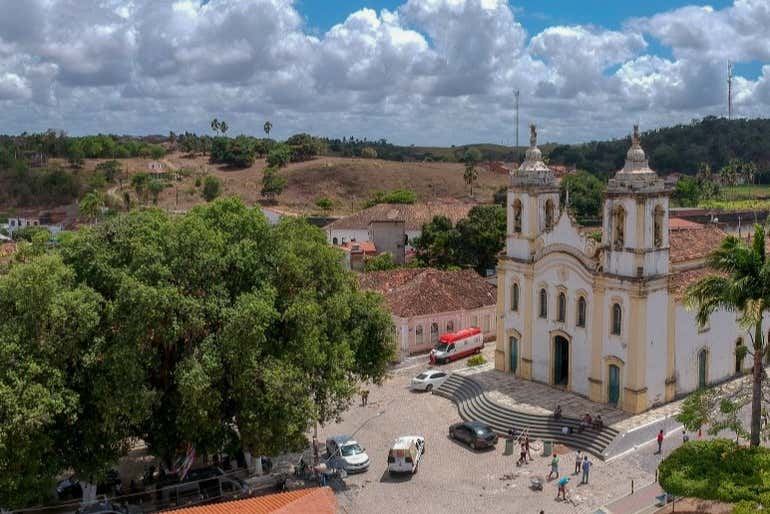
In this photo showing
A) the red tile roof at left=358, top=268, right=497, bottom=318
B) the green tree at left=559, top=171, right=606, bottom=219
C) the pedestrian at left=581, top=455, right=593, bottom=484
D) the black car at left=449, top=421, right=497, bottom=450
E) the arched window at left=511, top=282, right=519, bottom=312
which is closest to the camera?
the pedestrian at left=581, top=455, right=593, bottom=484

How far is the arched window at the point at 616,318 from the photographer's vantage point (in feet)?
97.7

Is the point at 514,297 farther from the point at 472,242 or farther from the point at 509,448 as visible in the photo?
the point at 472,242

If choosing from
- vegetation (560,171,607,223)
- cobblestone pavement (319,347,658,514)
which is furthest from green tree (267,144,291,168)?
cobblestone pavement (319,347,658,514)

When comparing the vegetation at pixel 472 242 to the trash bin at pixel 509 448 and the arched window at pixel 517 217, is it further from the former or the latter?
the trash bin at pixel 509 448

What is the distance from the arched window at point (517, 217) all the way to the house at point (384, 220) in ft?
111

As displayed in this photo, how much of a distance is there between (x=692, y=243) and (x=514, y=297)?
311 inches

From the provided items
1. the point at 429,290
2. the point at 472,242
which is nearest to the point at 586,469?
the point at 429,290

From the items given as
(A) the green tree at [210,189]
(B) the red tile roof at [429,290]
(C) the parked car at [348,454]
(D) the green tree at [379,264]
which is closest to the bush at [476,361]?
(B) the red tile roof at [429,290]

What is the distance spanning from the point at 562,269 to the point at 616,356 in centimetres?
420

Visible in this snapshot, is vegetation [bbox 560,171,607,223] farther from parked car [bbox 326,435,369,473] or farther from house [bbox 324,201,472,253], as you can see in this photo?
parked car [bbox 326,435,369,473]

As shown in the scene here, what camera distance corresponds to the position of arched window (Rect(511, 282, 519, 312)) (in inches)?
1352

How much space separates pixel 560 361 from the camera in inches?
1289

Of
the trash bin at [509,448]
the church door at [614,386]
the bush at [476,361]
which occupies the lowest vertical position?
the trash bin at [509,448]

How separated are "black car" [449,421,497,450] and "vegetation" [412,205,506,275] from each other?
25289 millimetres
